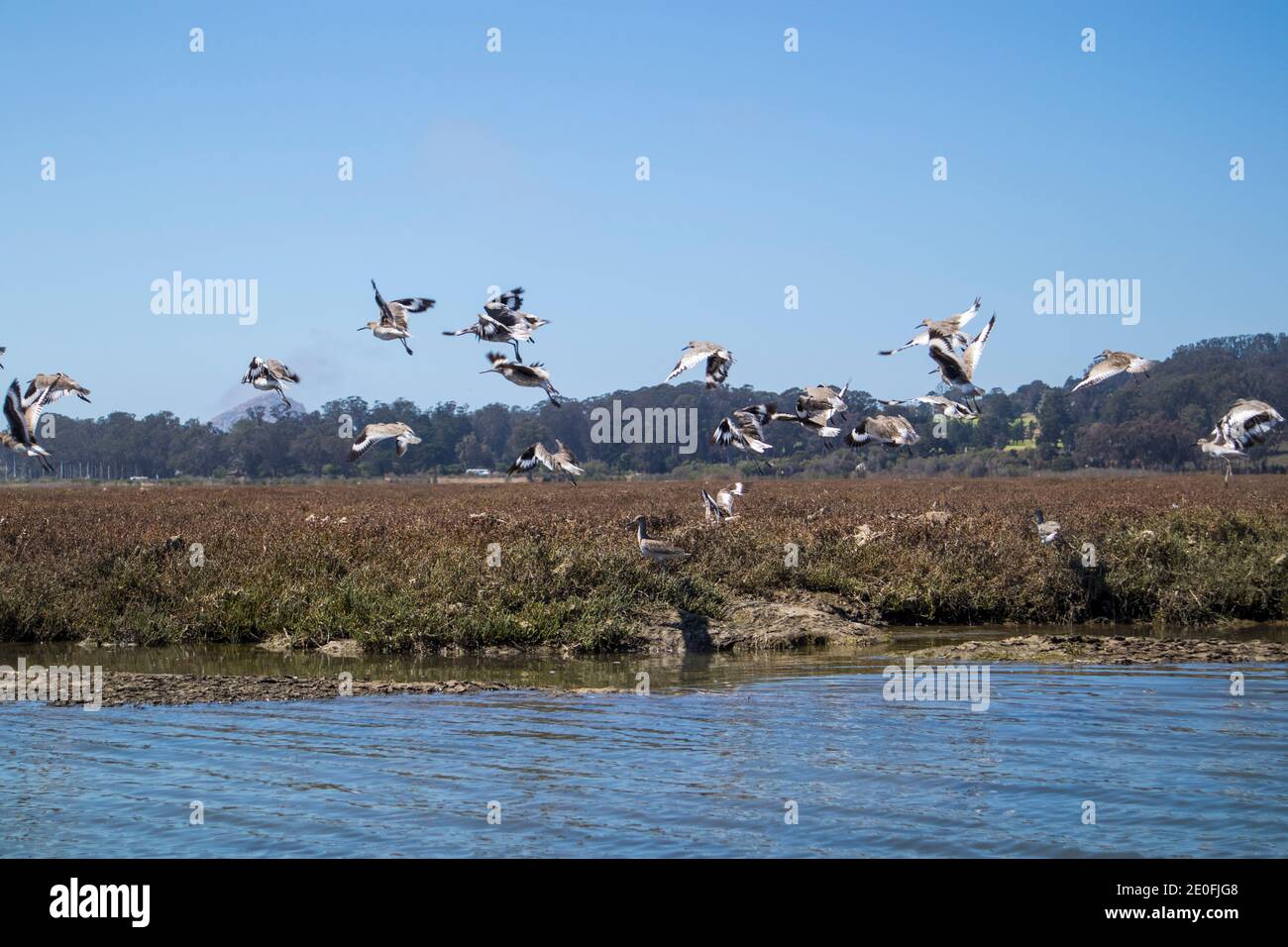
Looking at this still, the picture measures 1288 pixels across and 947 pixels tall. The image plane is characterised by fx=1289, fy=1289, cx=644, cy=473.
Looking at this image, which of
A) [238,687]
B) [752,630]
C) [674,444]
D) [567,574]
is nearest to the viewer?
[238,687]

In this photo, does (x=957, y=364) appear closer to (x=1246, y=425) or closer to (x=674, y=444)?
(x=1246, y=425)

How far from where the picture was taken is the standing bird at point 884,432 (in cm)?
1455

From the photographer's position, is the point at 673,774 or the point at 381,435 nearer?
the point at 673,774

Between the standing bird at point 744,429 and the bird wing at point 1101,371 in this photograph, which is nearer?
the bird wing at point 1101,371

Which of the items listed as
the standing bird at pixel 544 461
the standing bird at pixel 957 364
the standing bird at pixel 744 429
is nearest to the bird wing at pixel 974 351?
the standing bird at pixel 957 364

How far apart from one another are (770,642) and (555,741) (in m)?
6.93

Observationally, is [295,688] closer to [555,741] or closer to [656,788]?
[555,741]

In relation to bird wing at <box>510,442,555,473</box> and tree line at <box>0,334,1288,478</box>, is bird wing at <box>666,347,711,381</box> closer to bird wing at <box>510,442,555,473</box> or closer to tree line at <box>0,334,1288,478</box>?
bird wing at <box>510,442,555,473</box>

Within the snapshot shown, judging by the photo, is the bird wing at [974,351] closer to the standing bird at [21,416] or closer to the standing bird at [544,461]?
the standing bird at [544,461]

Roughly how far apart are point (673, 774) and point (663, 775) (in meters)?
0.08

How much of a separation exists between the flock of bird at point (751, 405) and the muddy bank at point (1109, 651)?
246 centimetres

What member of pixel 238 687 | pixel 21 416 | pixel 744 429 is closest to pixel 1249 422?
pixel 744 429

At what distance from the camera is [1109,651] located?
52.2ft
